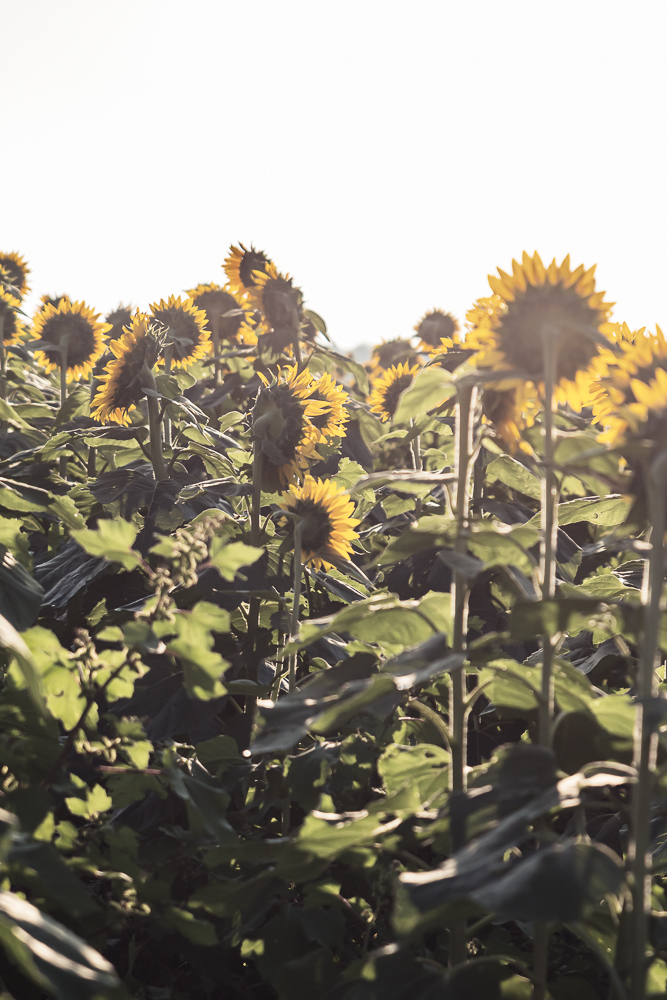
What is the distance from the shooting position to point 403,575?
2.44 m

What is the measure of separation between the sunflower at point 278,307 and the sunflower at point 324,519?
5.22 feet

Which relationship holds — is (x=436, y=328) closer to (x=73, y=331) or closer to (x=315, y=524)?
(x=73, y=331)

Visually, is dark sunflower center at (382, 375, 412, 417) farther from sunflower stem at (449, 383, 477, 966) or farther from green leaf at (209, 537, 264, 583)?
green leaf at (209, 537, 264, 583)

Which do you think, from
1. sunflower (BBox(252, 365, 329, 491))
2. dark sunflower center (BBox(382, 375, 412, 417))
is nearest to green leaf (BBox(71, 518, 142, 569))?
sunflower (BBox(252, 365, 329, 491))

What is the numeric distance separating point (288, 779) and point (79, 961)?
2.10 ft

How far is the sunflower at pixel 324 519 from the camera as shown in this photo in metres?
2.02

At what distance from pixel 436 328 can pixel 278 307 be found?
6.13ft

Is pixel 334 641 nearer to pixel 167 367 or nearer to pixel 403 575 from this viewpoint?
pixel 403 575

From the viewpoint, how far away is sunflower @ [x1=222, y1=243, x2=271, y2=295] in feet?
12.1

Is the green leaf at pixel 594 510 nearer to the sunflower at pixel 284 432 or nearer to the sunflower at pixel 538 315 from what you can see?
the sunflower at pixel 538 315

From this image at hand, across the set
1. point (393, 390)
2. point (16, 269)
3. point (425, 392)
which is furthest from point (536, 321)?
point (16, 269)

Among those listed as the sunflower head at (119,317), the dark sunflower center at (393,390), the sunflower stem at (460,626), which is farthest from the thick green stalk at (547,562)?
the sunflower head at (119,317)

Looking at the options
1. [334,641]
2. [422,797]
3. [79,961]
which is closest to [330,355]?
[334,641]

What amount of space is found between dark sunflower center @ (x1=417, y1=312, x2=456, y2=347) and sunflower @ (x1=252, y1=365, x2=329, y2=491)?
2919 millimetres
